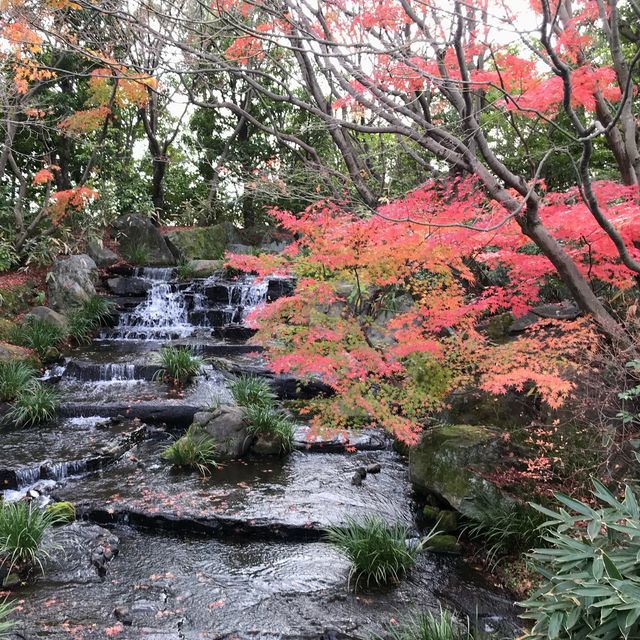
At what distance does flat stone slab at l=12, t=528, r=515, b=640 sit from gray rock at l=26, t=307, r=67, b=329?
27.0ft

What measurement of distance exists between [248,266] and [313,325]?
1191 millimetres

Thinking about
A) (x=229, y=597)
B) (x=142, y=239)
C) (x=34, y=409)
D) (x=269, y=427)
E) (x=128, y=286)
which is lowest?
(x=229, y=597)

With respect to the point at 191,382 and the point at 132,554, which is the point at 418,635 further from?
the point at 191,382

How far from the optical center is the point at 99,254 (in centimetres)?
1591

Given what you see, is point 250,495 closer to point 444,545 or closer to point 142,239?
point 444,545

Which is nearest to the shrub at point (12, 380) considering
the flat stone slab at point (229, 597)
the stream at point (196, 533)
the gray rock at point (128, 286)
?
the stream at point (196, 533)

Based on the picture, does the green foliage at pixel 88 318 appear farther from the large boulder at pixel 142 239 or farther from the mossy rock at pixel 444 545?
the mossy rock at pixel 444 545

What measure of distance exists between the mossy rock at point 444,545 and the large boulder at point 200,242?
14.1m

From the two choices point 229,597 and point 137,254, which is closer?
point 229,597

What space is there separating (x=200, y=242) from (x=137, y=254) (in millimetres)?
2302

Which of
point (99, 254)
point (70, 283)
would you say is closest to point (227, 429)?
point (70, 283)

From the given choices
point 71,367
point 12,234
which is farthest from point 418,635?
point 12,234

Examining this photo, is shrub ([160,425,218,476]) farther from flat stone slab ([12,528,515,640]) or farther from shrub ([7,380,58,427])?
shrub ([7,380,58,427])

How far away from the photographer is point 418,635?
11.4ft
